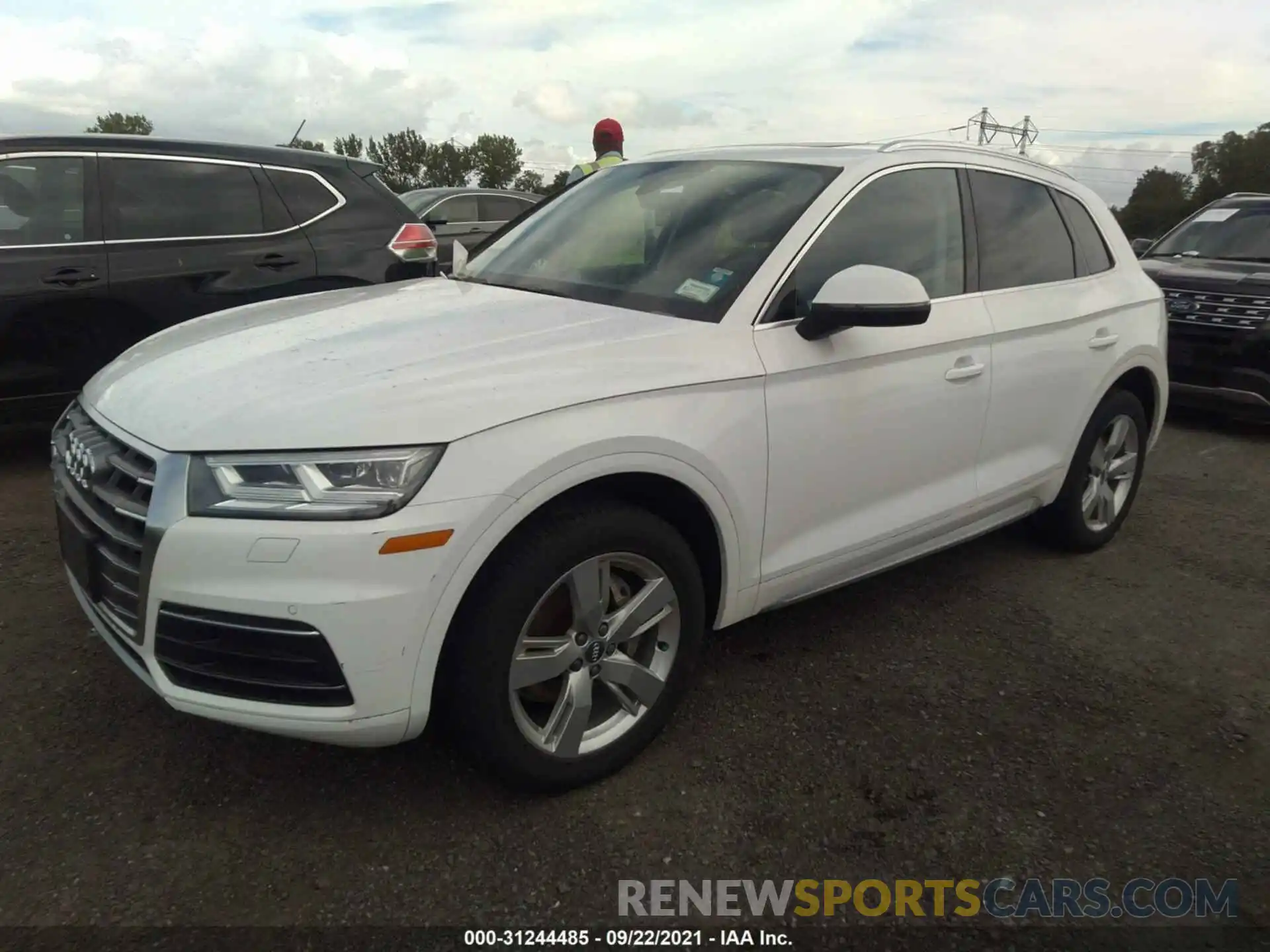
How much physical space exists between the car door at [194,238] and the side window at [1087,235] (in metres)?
3.81

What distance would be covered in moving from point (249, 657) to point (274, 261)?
3671 mm

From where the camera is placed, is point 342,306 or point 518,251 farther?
point 518,251

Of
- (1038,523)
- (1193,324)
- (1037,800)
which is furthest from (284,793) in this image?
(1193,324)

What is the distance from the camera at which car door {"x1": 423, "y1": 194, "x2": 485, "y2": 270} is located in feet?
37.9

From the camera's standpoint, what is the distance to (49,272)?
4.55m

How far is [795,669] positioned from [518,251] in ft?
5.79

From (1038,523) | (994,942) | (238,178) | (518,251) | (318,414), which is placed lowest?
(994,942)

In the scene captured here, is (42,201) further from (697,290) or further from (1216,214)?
(1216,214)

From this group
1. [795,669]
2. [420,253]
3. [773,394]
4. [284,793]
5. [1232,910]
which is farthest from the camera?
[420,253]

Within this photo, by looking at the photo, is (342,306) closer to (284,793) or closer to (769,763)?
(284,793)

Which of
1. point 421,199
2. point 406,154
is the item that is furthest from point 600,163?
point 406,154

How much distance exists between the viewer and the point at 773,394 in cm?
262

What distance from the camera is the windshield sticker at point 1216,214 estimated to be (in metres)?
7.80

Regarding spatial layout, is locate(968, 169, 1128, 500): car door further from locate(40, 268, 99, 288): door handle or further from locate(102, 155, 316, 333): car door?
locate(40, 268, 99, 288): door handle
